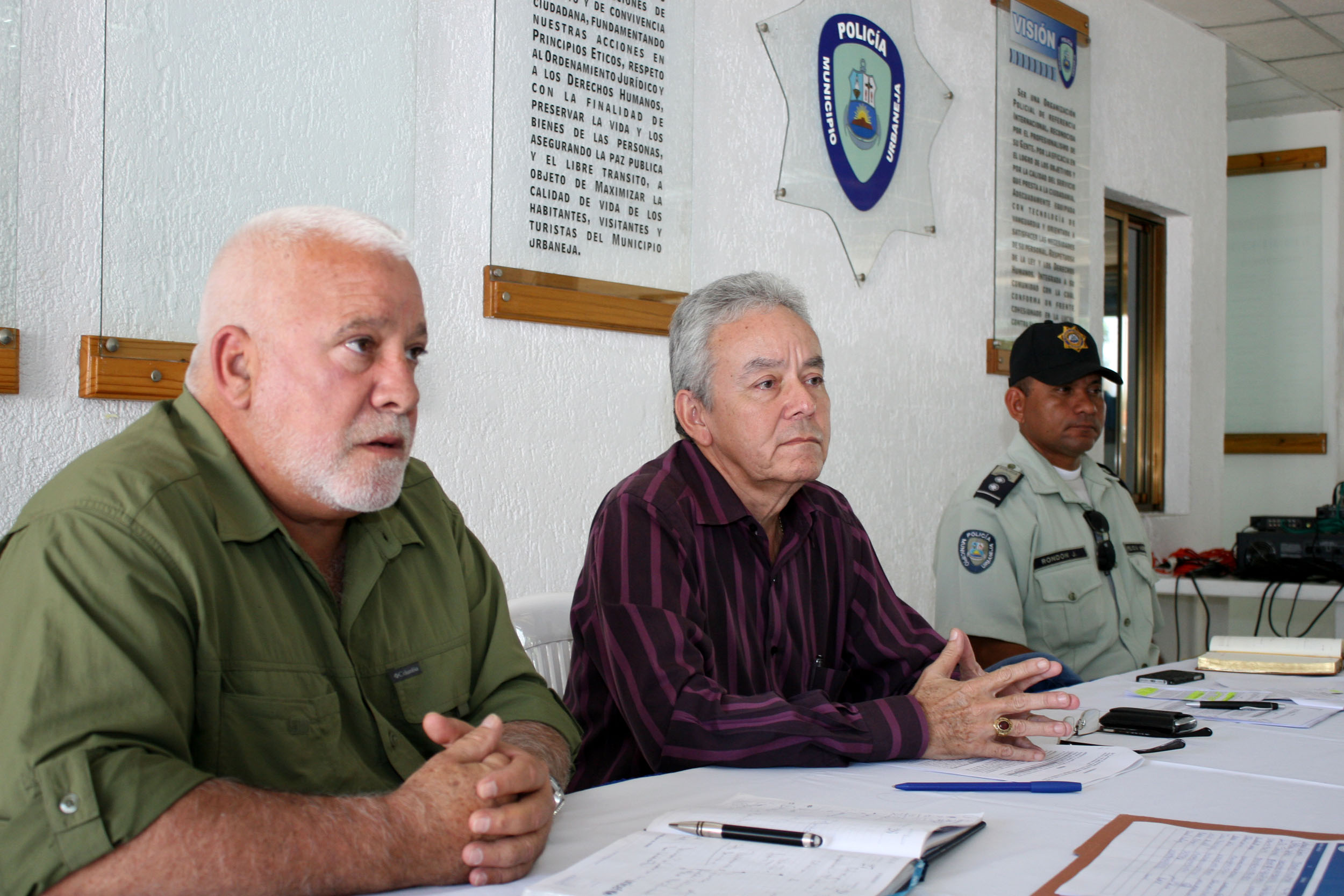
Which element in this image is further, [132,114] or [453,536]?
[132,114]

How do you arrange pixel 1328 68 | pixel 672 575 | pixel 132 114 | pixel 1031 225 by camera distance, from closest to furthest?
pixel 672 575
pixel 132 114
pixel 1031 225
pixel 1328 68

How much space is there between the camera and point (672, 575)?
159 centimetres

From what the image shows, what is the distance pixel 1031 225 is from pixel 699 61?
1.59 m

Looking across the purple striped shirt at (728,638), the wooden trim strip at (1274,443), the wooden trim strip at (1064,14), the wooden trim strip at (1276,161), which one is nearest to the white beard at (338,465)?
the purple striped shirt at (728,638)

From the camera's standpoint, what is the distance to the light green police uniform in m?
2.63

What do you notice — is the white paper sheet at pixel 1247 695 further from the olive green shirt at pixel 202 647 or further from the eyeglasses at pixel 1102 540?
the olive green shirt at pixel 202 647

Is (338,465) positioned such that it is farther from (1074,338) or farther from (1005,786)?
(1074,338)

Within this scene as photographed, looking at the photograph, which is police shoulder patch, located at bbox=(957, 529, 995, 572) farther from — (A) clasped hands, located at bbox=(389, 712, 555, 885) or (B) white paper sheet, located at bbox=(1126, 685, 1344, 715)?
(A) clasped hands, located at bbox=(389, 712, 555, 885)

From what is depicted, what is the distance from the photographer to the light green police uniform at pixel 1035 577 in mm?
2627

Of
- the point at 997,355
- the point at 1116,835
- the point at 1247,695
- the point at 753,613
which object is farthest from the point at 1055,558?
the point at 1116,835

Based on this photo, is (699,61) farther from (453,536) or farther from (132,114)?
(453,536)

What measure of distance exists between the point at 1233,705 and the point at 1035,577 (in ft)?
3.10

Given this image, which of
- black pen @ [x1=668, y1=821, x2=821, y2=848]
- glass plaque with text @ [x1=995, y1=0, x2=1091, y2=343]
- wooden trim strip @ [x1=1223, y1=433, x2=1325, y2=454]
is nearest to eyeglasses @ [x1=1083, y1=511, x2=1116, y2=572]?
glass plaque with text @ [x1=995, y1=0, x2=1091, y2=343]

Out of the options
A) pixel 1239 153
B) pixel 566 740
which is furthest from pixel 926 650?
pixel 1239 153
